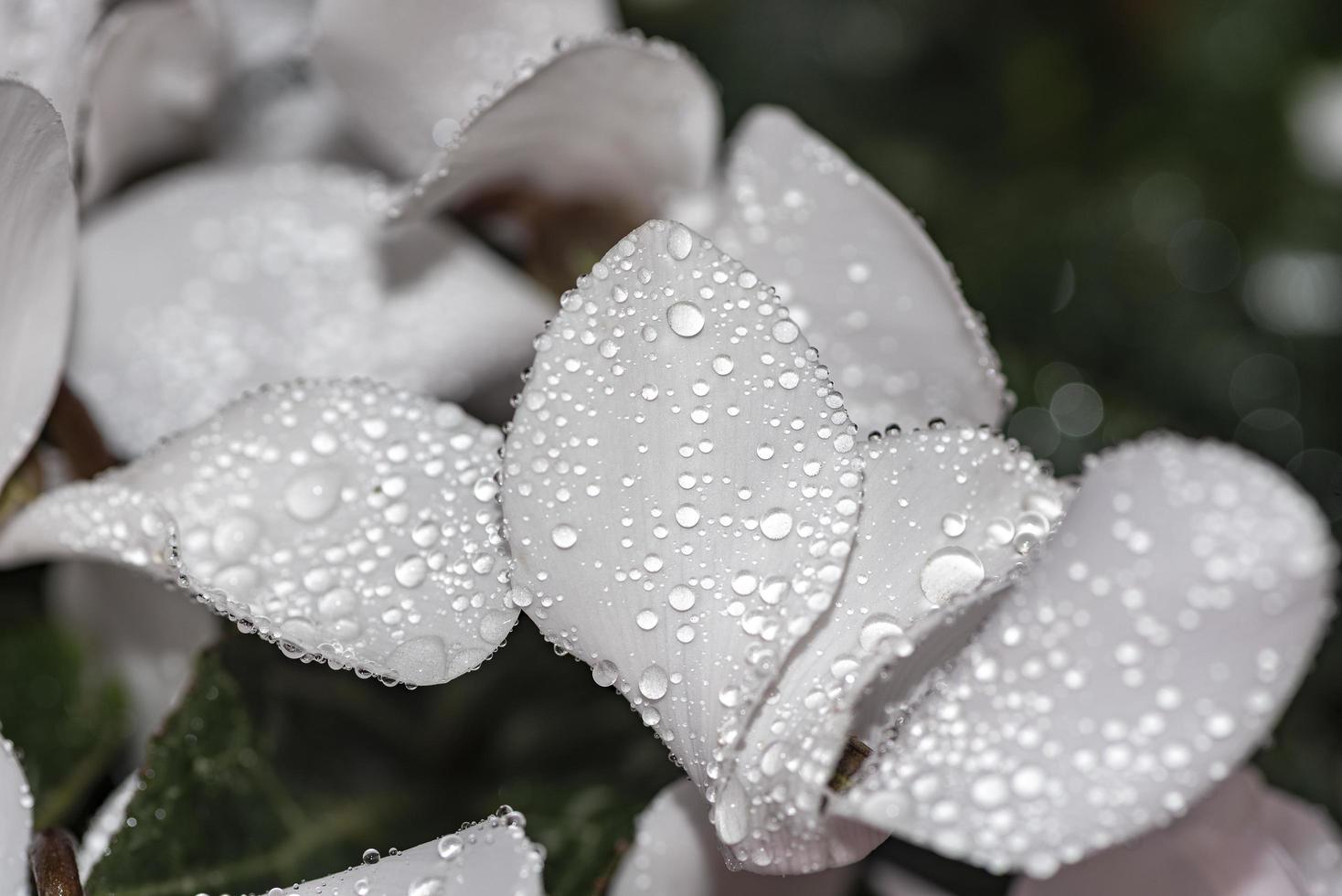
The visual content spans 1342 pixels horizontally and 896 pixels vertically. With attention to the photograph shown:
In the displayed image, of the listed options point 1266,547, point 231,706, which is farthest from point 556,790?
point 1266,547

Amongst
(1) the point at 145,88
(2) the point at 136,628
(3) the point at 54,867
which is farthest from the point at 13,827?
(1) the point at 145,88

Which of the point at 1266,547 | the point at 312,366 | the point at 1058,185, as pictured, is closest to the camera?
the point at 1266,547

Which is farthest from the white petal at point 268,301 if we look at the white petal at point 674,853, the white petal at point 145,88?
the white petal at point 674,853

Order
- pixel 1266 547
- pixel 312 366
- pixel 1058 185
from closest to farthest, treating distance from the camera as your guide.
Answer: pixel 1266 547, pixel 312 366, pixel 1058 185

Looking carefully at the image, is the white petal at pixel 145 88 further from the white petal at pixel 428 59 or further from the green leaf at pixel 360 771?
the green leaf at pixel 360 771

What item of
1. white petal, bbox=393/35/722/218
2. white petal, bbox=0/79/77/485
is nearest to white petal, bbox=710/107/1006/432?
white petal, bbox=393/35/722/218

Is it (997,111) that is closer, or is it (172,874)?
(172,874)

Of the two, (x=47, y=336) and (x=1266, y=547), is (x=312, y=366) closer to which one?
(x=47, y=336)

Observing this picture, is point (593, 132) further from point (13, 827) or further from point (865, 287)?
point (13, 827)
